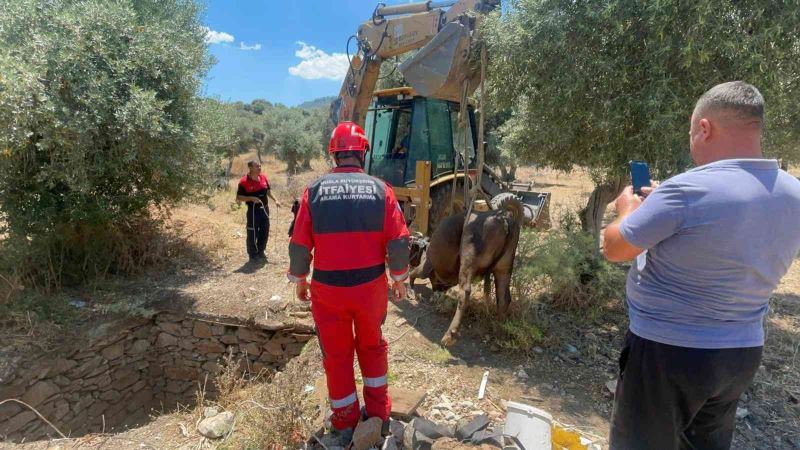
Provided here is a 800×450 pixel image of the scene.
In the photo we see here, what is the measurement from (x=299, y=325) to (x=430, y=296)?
173cm

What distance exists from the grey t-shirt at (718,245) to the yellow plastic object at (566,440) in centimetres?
137

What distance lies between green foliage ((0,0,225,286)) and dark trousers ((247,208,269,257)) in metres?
1.06

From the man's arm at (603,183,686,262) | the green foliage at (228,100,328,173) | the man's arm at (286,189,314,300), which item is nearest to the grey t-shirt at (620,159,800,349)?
the man's arm at (603,183,686,262)

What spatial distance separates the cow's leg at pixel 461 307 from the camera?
3.99 metres

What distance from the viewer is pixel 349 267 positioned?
8.82 ft

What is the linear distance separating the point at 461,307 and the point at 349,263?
175cm

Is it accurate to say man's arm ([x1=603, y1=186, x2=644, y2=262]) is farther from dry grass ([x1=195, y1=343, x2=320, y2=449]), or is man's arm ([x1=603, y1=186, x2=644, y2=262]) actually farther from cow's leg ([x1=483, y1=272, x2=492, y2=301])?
cow's leg ([x1=483, y1=272, x2=492, y2=301])

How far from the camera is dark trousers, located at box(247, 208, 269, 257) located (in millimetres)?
7137

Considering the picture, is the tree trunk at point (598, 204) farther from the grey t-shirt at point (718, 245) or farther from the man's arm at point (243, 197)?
the man's arm at point (243, 197)

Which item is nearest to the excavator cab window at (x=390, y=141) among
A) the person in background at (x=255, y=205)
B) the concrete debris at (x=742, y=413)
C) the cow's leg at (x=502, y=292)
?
the person in background at (x=255, y=205)

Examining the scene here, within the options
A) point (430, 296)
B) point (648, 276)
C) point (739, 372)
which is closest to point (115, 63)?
point (430, 296)

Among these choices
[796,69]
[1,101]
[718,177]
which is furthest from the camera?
[1,101]

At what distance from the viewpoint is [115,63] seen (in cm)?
525

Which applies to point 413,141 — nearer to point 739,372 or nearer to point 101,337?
point 101,337
